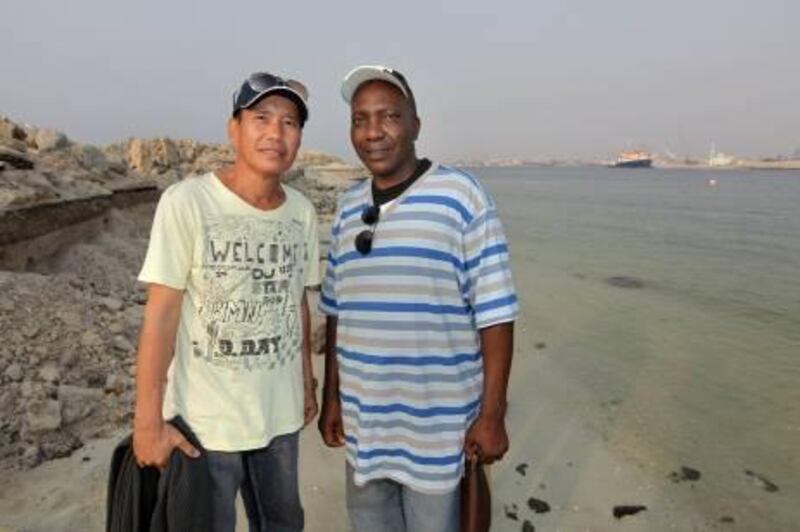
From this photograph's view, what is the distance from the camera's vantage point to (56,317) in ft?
20.1

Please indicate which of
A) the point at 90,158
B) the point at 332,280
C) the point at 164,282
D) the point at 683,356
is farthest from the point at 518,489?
the point at 90,158

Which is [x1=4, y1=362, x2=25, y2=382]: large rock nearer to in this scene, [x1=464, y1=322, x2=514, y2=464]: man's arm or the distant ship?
[x1=464, y1=322, x2=514, y2=464]: man's arm

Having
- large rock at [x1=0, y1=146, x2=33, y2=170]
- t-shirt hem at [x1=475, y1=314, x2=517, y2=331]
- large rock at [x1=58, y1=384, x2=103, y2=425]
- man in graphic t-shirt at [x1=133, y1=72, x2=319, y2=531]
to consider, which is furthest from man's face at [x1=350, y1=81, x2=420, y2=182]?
large rock at [x1=0, y1=146, x2=33, y2=170]

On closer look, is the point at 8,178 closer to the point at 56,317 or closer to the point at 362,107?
the point at 56,317

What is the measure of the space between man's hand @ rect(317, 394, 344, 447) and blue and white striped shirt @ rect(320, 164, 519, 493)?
0.30m

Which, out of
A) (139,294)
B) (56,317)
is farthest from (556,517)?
(139,294)

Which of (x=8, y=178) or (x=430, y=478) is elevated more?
(x=8, y=178)

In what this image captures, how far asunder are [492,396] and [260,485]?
114cm

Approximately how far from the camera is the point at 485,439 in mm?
2367

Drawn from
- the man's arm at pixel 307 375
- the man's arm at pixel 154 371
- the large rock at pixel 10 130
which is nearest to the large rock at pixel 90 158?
the large rock at pixel 10 130

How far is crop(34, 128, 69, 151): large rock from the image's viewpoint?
13.2 meters

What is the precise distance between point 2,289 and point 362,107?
5.50 meters

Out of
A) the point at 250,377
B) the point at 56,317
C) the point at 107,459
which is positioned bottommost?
the point at 107,459

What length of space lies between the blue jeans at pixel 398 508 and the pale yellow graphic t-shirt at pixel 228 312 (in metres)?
0.49
